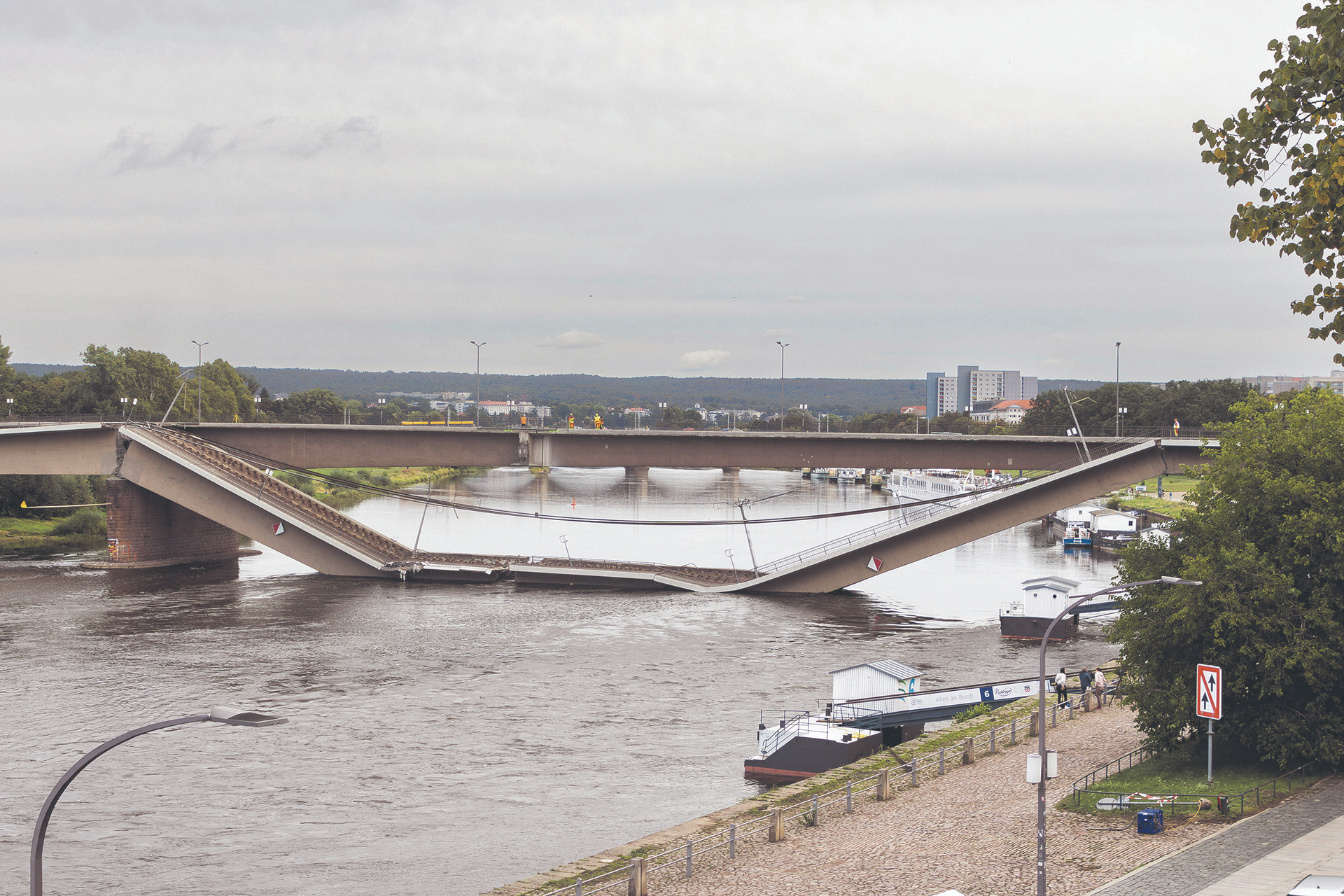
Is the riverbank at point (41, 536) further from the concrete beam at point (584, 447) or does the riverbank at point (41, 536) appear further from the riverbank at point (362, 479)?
the riverbank at point (362, 479)

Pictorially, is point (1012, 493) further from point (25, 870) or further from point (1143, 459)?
point (25, 870)

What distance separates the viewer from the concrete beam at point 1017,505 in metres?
62.2

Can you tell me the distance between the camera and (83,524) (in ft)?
297

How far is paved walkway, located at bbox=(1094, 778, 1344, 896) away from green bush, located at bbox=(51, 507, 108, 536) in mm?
83578

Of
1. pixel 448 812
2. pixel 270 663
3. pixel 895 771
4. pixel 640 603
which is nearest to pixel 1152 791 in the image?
pixel 895 771

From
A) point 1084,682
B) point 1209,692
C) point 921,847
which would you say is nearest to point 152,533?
point 1084,682

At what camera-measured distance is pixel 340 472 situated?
156250 mm

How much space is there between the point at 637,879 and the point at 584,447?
176 feet

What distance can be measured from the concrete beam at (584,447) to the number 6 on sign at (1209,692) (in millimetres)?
43881

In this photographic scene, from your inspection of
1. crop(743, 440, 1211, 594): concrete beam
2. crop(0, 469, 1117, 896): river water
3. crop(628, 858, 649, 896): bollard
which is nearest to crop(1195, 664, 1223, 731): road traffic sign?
crop(0, 469, 1117, 896): river water

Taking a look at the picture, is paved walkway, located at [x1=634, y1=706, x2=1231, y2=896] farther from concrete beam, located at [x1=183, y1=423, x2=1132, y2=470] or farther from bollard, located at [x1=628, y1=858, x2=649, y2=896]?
concrete beam, located at [x1=183, y1=423, x2=1132, y2=470]

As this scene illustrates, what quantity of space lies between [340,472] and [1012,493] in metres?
113

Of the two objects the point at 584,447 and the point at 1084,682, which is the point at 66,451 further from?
the point at 1084,682

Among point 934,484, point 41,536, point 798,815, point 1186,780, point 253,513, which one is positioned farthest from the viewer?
point 934,484
